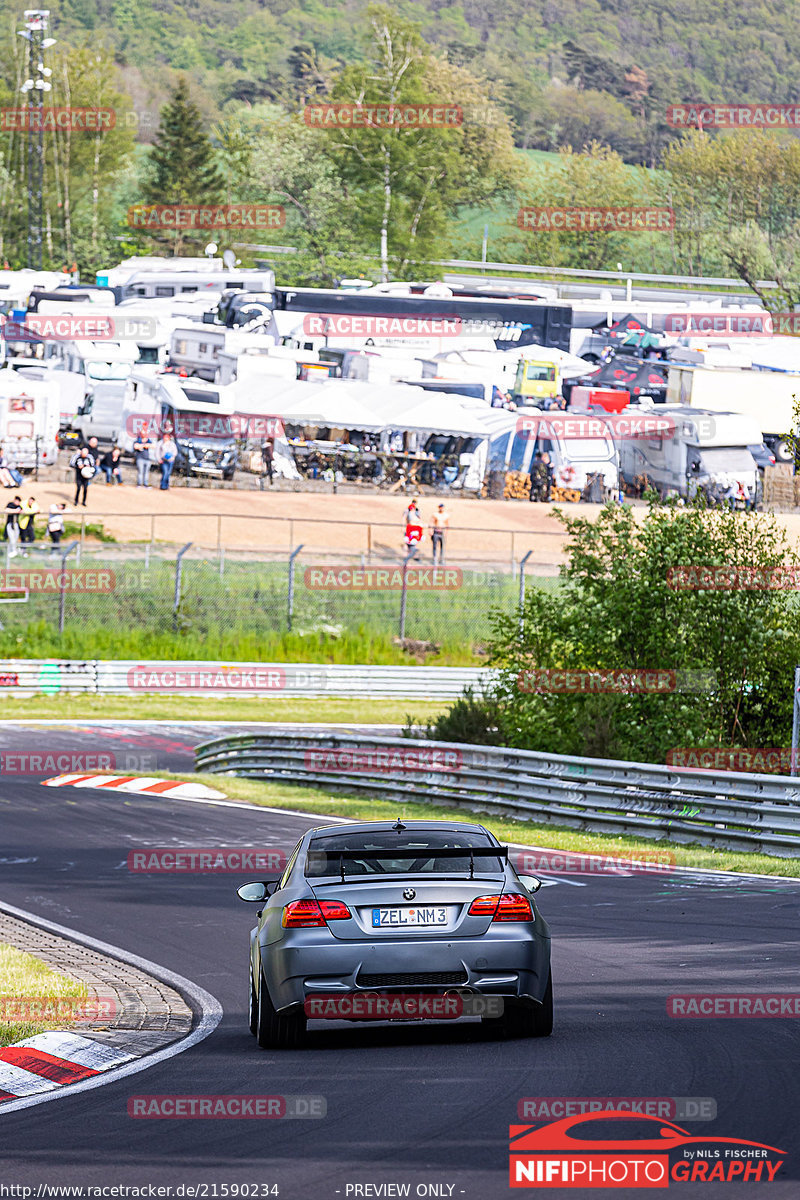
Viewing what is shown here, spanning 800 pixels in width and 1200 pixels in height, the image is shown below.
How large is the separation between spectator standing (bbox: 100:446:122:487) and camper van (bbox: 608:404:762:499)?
20.9 m

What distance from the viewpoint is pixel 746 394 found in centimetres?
7325

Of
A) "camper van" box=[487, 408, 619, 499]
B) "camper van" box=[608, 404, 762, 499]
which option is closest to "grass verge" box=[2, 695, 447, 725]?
"camper van" box=[487, 408, 619, 499]

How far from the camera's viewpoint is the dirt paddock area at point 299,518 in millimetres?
50125

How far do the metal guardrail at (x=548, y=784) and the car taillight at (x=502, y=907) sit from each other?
9.67 meters

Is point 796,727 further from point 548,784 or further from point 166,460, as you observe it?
point 166,460

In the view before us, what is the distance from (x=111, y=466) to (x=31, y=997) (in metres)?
50.5

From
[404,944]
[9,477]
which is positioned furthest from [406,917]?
[9,477]

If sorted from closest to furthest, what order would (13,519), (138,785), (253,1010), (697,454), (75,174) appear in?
(253,1010) → (138,785) → (13,519) → (697,454) → (75,174)

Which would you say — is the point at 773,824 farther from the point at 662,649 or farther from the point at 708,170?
the point at 708,170

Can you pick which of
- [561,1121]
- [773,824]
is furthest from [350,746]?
[561,1121]

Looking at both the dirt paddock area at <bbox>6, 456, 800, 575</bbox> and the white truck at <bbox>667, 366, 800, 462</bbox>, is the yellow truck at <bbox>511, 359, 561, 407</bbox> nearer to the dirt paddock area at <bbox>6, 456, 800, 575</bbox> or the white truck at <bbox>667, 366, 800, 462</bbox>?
the white truck at <bbox>667, 366, 800, 462</bbox>

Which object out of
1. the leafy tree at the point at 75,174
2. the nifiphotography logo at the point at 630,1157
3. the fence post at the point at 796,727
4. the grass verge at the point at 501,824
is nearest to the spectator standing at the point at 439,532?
the grass verge at the point at 501,824

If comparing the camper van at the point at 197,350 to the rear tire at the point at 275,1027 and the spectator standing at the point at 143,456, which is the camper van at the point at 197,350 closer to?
the spectator standing at the point at 143,456

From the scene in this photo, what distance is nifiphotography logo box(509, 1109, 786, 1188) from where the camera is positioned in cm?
584
